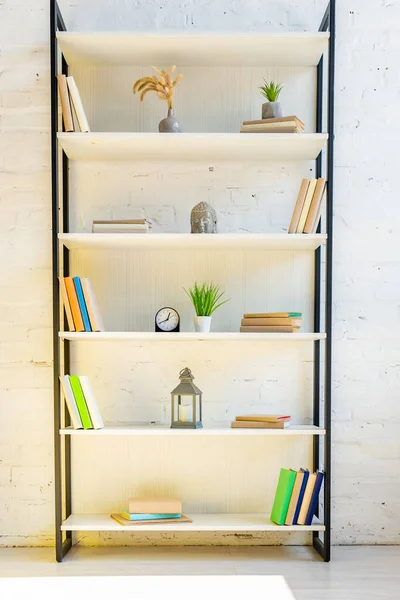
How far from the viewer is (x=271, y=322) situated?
2.76m

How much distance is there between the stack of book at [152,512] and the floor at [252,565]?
0.50 feet

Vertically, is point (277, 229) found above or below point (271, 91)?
below

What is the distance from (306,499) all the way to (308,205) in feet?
3.58

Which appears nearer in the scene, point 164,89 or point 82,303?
point 82,303

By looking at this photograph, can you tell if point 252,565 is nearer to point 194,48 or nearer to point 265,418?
point 265,418

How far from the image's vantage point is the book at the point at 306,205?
8.87 ft

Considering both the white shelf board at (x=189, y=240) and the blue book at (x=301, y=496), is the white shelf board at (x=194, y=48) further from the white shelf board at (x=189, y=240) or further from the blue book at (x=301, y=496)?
the blue book at (x=301, y=496)

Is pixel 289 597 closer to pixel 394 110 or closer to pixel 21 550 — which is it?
pixel 21 550

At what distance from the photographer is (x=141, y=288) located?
3031 millimetres

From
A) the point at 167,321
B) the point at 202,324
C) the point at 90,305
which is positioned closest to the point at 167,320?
the point at 167,321

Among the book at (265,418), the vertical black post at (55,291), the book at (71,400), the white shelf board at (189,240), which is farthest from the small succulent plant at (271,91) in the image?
the book at (71,400)

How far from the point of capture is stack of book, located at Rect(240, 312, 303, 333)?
108 inches

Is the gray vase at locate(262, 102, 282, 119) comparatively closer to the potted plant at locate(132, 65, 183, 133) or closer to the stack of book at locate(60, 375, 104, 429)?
the potted plant at locate(132, 65, 183, 133)

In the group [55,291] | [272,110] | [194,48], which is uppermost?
[194,48]
